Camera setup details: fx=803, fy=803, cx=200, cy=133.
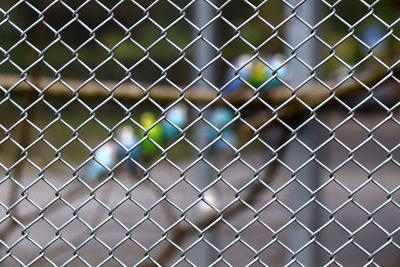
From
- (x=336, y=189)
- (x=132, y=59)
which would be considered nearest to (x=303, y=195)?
(x=132, y=59)

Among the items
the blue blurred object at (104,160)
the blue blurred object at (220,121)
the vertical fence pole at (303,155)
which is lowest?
the vertical fence pole at (303,155)

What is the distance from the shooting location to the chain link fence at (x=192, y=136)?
2002 millimetres

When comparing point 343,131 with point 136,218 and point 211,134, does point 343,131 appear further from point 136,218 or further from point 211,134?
point 211,134

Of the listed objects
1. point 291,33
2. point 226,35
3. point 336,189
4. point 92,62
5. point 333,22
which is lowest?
point 336,189

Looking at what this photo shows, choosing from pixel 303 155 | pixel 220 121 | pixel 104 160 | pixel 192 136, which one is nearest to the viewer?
pixel 303 155

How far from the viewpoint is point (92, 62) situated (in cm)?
553

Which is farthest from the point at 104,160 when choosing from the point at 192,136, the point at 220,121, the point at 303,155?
the point at 192,136

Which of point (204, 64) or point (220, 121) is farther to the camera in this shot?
point (220, 121)

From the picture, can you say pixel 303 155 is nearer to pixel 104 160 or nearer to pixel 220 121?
pixel 220 121

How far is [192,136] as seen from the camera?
4.80m

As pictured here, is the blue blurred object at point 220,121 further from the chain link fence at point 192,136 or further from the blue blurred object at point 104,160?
the blue blurred object at point 104,160

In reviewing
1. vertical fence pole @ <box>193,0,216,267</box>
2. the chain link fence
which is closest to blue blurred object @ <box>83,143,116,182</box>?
the chain link fence

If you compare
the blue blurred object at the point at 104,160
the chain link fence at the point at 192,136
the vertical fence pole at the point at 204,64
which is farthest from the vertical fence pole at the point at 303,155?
the blue blurred object at the point at 104,160

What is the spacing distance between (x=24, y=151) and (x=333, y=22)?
12.4ft
